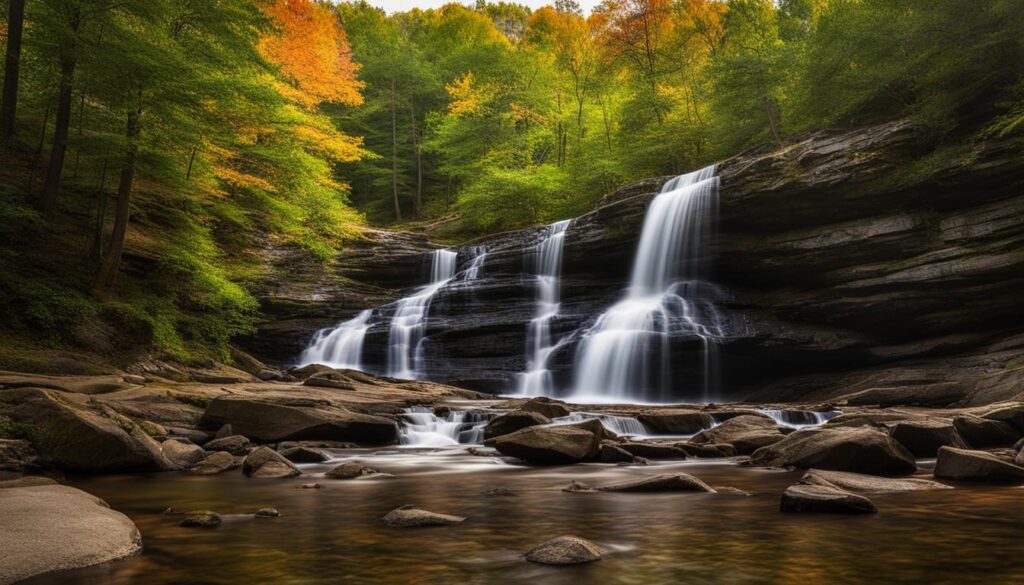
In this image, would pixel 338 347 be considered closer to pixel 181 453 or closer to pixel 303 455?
pixel 303 455

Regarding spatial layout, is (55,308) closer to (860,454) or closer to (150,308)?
(150,308)

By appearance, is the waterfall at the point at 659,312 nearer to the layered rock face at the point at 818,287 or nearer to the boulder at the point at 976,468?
the layered rock face at the point at 818,287

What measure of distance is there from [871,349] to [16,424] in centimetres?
2162

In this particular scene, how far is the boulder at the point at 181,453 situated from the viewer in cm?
827

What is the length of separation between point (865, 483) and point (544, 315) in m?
18.6

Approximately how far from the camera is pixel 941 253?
1823 cm

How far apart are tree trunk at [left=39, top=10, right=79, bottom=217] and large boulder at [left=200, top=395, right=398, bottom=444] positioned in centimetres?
852

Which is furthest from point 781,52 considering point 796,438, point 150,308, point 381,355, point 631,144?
point 150,308

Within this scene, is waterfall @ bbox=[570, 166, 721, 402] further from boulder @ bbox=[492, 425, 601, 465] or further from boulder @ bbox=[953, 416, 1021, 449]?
boulder @ bbox=[492, 425, 601, 465]

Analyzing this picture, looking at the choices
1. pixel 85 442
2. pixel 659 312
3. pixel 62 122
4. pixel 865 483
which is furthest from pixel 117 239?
pixel 865 483

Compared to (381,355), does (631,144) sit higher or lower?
higher

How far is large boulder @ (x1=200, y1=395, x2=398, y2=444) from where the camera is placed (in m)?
10.7

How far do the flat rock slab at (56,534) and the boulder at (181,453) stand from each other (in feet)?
11.5

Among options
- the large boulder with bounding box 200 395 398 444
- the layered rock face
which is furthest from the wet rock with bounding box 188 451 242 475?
the layered rock face
